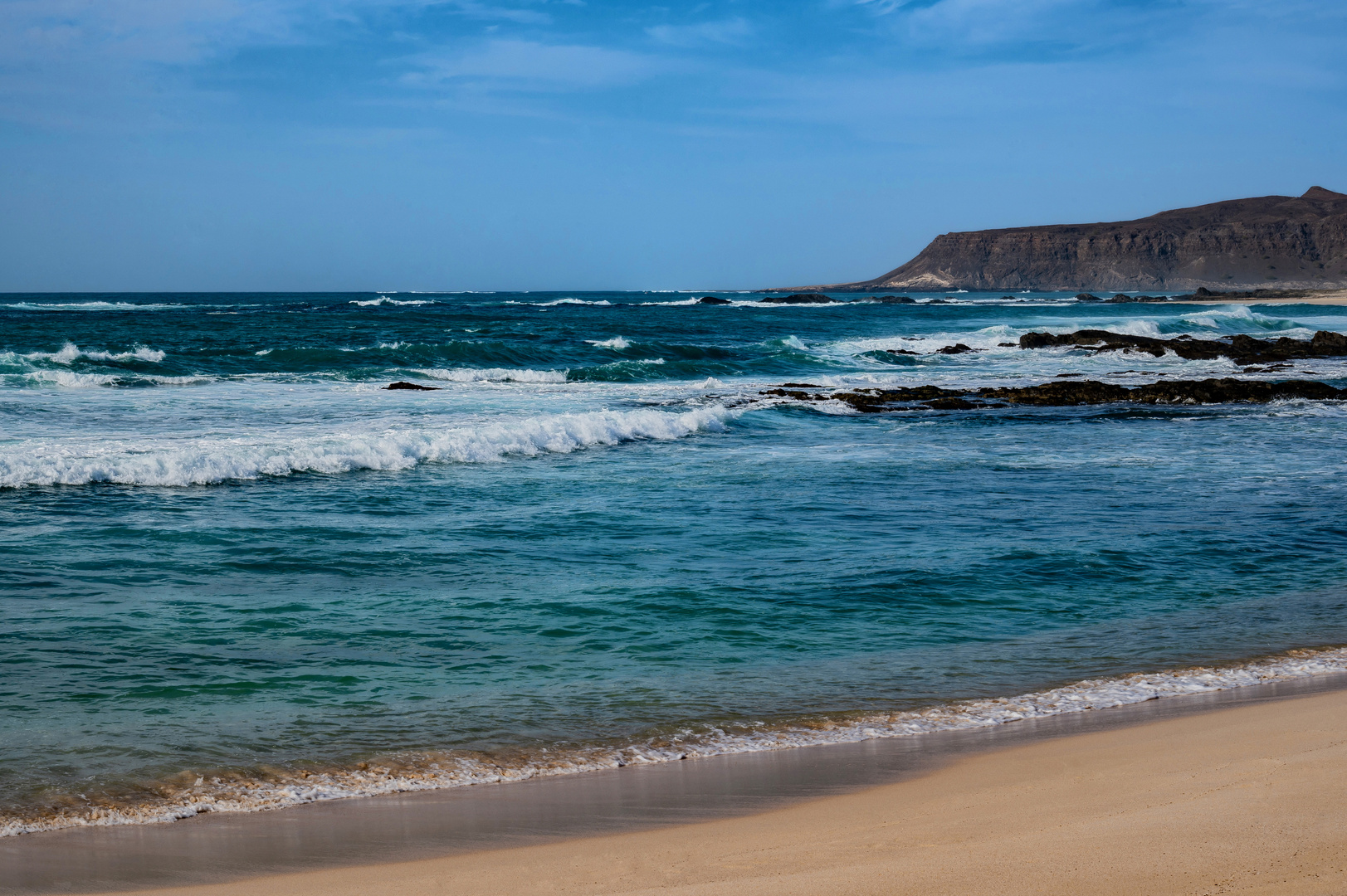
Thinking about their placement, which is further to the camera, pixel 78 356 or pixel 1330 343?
pixel 1330 343

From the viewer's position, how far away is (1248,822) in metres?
3.20

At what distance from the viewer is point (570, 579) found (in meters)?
6.89

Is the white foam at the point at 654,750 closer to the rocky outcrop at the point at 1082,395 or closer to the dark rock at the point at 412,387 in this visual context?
the rocky outcrop at the point at 1082,395

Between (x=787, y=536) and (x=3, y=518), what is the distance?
6.81 meters

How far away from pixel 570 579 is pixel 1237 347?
1176 inches

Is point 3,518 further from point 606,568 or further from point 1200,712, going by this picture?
point 1200,712

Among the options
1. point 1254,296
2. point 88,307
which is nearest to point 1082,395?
point 88,307

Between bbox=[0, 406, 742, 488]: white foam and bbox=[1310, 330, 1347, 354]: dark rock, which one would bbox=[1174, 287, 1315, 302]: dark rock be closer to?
bbox=[1310, 330, 1347, 354]: dark rock

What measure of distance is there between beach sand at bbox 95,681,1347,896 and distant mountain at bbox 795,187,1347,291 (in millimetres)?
131902

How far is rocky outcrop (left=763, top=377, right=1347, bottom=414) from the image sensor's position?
19.6m

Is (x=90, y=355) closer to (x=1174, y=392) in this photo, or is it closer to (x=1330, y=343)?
(x=1174, y=392)

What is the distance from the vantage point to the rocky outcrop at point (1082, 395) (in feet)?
64.4

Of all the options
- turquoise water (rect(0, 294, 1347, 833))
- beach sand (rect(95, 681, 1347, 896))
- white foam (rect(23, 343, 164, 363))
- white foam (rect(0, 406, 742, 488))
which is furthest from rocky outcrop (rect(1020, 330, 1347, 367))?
white foam (rect(23, 343, 164, 363))

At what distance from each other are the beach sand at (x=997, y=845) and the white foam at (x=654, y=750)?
610mm
